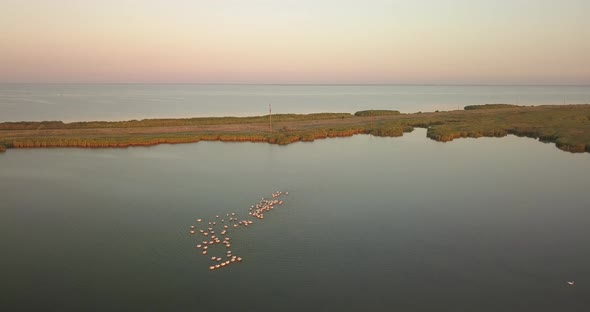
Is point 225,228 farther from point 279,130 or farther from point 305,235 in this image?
point 279,130

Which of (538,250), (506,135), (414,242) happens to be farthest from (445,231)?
(506,135)

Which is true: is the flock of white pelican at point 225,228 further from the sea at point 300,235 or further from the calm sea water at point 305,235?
the calm sea water at point 305,235

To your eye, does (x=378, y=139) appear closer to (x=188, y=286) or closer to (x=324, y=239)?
(x=324, y=239)

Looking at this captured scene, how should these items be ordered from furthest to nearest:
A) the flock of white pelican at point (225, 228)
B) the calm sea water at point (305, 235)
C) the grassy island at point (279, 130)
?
1. the grassy island at point (279, 130)
2. the flock of white pelican at point (225, 228)
3. the calm sea water at point (305, 235)

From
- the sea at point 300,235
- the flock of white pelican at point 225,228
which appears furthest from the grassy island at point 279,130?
the flock of white pelican at point 225,228

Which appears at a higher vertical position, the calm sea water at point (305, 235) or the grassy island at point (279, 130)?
the grassy island at point (279, 130)

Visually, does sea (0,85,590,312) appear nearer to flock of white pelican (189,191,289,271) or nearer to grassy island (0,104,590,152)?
flock of white pelican (189,191,289,271)
